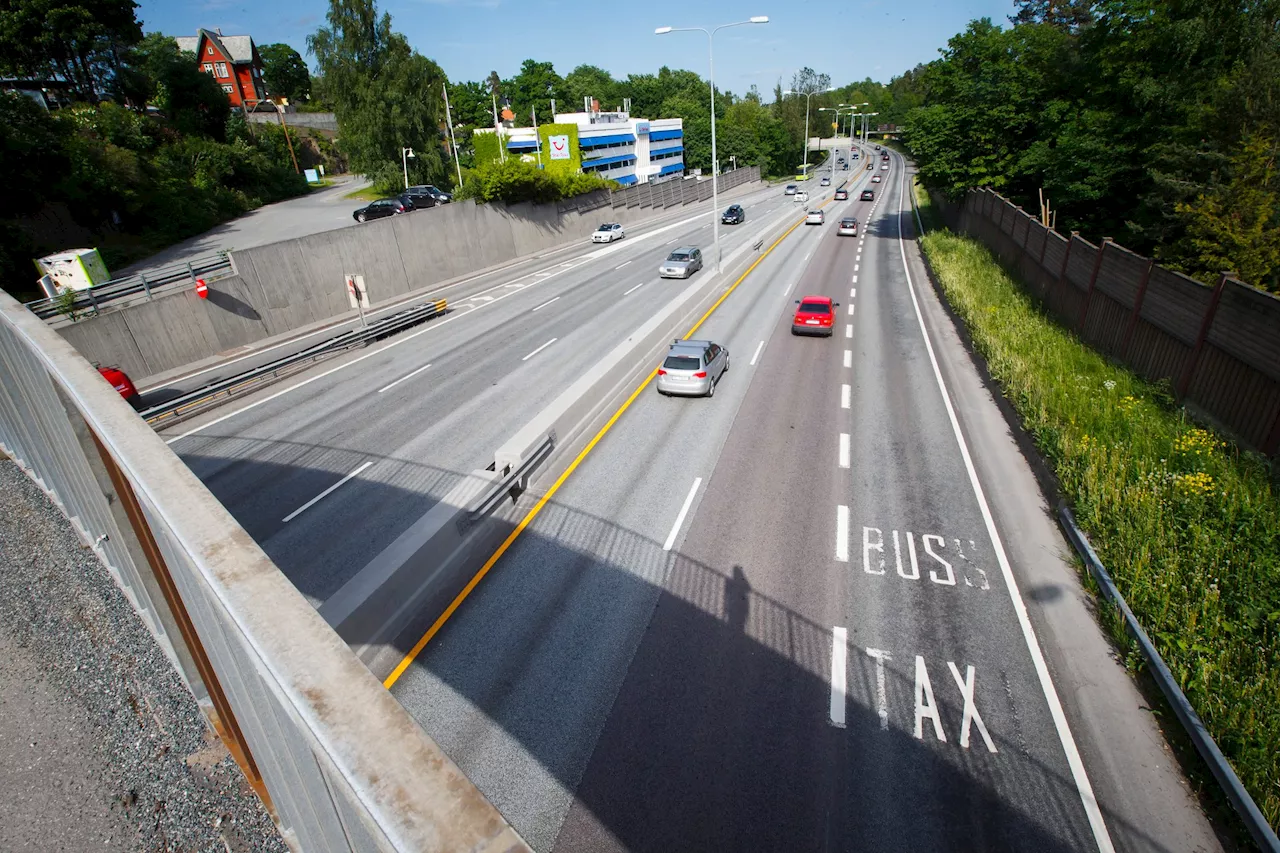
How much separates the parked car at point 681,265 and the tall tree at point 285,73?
11060 centimetres

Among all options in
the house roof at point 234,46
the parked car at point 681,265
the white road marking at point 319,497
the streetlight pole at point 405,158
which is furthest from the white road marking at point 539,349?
the house roof at point 234,46

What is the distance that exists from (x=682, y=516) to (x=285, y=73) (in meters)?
142

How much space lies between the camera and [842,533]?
12508 millimetres

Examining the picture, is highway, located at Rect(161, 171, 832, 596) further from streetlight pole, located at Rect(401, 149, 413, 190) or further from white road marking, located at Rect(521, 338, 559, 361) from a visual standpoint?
streetlight pole, located at Rect(401, 149, 413, 190)

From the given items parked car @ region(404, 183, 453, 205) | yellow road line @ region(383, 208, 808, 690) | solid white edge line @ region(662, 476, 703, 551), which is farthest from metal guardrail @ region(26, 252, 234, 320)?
solid white edge line @ region(662, 476, 703, 551)

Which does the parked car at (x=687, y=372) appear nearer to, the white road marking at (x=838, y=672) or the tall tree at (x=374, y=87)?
the white road marking at (x=838, y=672)

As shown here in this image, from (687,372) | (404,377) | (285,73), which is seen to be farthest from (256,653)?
(285,73)

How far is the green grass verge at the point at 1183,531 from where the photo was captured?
7.84 meters

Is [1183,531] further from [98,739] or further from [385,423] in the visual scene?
[385,423]

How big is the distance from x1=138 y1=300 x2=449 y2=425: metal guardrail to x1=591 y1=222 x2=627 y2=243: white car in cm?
2568

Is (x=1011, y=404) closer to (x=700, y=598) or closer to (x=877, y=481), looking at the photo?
(x=877, y=481)

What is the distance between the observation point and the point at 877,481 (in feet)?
47.6

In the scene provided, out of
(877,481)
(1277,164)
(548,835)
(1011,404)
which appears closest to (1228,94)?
(1277,164)

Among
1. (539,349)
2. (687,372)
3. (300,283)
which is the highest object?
(300,283)
